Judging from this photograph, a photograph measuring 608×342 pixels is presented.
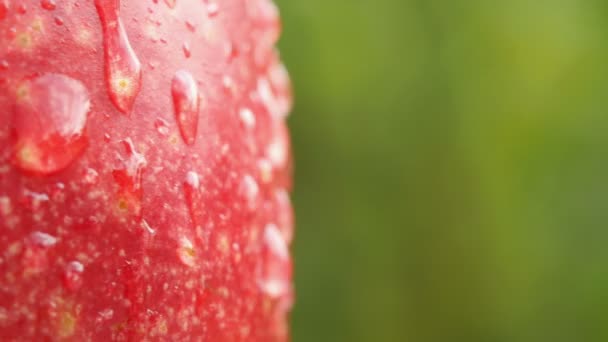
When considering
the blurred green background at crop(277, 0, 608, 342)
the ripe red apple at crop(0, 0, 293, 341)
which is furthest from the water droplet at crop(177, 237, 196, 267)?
the blurred green background at crop(277, 0, 608, 342)

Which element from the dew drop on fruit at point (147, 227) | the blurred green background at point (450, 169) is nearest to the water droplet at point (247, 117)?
the dew drop on fruit at point (147, 227)

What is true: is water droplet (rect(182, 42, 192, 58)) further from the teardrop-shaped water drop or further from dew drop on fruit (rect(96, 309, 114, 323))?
dew drop on fruit (rect(96, 309, 114, 323))

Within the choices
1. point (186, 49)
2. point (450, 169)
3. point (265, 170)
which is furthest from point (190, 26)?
point (450, 169)

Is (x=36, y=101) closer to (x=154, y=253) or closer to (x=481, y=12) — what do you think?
(x=154, y=253)

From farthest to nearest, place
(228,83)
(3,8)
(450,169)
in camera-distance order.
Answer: (450,169) < (228,83) < (3,8)

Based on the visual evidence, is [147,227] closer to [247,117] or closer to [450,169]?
[247,117]

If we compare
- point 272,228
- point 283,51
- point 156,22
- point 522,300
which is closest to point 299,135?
point 283,51

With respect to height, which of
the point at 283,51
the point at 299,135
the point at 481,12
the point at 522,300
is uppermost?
the point at 481,12
